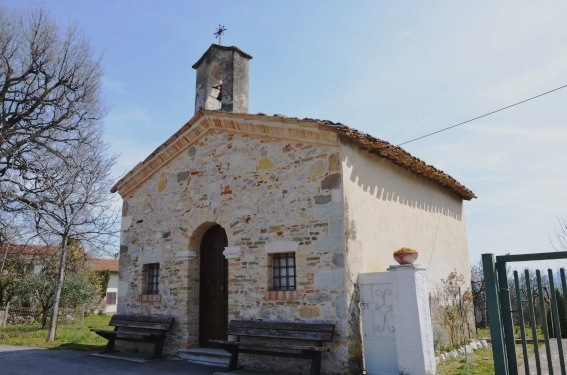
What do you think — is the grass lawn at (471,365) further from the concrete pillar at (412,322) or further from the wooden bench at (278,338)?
the wooden bench at (278,338)

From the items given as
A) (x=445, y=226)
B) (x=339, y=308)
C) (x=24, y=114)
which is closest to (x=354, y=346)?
(x=339, y=308)

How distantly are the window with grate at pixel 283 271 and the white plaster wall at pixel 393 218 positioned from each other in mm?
1241

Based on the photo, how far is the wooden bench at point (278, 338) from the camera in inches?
261

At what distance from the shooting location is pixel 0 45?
1231 cm

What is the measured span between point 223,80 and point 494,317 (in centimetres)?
858

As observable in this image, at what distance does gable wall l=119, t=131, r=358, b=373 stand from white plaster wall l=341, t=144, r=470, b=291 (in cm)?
37

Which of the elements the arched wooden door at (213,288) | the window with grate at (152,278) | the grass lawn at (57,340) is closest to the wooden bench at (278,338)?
the arched wooden door at (213,288)

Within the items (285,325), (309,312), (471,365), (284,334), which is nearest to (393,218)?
(309,312)

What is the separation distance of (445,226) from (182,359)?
7.36 meters

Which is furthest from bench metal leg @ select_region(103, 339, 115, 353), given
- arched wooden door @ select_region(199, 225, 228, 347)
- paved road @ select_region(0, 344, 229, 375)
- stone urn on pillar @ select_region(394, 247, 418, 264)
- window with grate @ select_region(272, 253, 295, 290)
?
stone urn on pillar @ select_region(394, 247, 418, 264)

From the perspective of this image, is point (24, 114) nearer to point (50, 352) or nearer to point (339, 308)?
point (50, 352)

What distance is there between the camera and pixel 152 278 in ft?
33.3

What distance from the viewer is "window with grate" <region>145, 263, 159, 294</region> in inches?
395

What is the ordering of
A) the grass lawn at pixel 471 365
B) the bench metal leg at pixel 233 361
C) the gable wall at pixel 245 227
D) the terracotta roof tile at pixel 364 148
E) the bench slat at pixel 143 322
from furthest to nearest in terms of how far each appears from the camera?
the bench slat at pixel 143 322
the bench metal leg at pixel 233 361
the terracotta roof tile at pixel 364 148
the gable wall at pixel 245 227
the grass lawn at pixel 471 365
